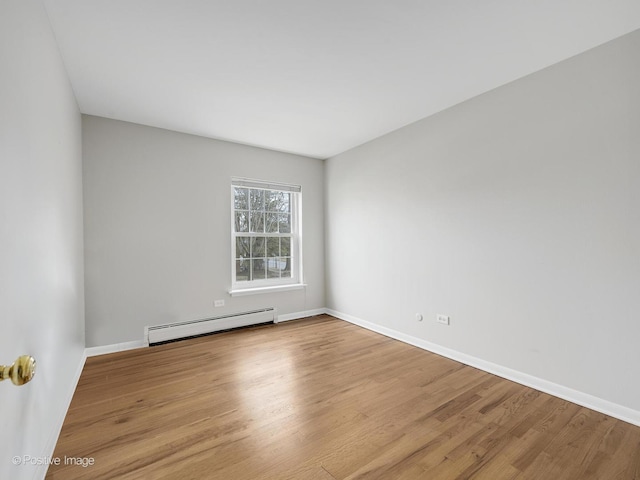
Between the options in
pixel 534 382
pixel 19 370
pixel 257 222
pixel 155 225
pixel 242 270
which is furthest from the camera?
pixel 257 222

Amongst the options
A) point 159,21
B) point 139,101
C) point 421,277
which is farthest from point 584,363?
point 139,101

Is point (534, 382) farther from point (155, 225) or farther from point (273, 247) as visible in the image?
point (155, 225)

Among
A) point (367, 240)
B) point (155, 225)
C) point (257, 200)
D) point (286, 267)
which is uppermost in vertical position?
point (257, 200)

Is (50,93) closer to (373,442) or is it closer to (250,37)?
(250,37)

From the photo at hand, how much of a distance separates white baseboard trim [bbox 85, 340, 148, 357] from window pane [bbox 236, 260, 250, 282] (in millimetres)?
1378

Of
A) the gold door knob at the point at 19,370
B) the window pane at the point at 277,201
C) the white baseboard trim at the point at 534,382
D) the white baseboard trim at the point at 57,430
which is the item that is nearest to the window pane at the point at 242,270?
the window pane at the point at 277,201

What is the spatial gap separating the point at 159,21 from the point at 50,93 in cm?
82

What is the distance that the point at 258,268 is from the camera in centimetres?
439

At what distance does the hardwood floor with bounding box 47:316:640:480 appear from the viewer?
1596 mm

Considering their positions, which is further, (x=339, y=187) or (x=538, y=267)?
(x=339, y=187)

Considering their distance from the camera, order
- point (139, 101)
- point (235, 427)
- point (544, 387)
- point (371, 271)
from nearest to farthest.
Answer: point (235, 427), point (544, 387), point (139, 101), point (371, 271)

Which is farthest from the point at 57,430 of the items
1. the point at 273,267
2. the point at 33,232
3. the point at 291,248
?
the point at 291,248

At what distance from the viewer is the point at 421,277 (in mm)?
3383

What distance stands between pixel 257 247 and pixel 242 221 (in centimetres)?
45
